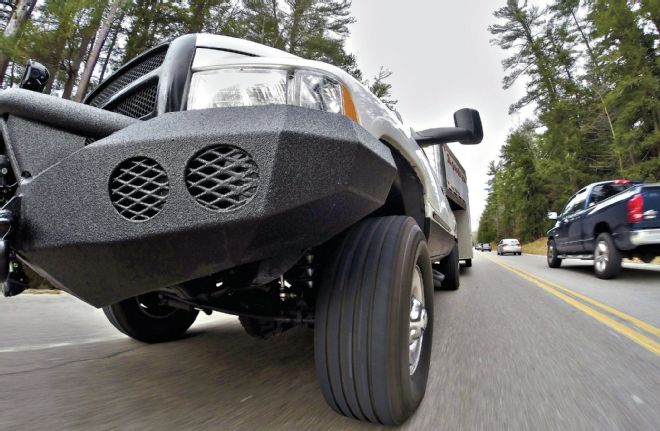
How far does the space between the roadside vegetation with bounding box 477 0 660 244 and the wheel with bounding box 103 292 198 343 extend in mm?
25664

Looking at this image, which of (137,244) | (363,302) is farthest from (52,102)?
(363,302)

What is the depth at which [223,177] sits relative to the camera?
109 cm

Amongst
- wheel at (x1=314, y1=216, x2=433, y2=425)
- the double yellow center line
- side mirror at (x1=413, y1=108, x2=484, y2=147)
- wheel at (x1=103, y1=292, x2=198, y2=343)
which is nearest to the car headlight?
wheel at (x1=314, y1=216, x2=433, y2=425)

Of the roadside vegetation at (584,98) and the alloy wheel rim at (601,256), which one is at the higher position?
the roadside vegetation at (584,98)

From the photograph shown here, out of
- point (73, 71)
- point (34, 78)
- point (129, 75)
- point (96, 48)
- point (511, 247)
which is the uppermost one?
point (96, 48)

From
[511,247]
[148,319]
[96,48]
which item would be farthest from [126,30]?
[511,247]

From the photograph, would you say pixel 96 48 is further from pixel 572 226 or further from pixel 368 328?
pixel 572 226

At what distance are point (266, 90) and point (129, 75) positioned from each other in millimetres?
938

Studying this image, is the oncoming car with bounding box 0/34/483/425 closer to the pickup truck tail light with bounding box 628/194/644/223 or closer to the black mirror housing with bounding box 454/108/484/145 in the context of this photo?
the black mirror housing with bounding box 454/108/484/145

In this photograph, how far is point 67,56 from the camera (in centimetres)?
908

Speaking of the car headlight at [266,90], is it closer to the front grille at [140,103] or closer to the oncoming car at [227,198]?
the oncoming car at [227,198]

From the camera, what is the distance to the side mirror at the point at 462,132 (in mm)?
2418

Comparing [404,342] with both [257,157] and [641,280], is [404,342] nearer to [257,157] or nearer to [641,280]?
[257,157]

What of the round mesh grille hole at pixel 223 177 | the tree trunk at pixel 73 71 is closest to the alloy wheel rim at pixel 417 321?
the round mesh grille hole at pixel 223 177
